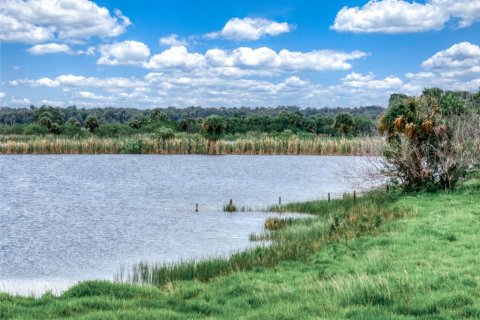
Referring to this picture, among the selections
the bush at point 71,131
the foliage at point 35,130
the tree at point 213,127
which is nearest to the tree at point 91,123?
the bush at point 71,131

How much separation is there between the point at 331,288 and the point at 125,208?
25.8 meters

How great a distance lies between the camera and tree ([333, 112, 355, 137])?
115750mm

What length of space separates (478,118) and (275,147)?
4941 centimetres

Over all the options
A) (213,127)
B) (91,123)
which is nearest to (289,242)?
(213,127)

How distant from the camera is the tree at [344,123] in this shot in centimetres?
11575

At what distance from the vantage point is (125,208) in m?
36.7

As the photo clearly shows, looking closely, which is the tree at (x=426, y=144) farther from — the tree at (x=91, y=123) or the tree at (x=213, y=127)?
the tree at (x=91, y=123)

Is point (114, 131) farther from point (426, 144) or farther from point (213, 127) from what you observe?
point (426, 144)

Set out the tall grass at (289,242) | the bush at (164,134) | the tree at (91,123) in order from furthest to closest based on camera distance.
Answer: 1. the tree at (91,123)
2. the bush at (164,134)
3. the tall grass at (289,242)

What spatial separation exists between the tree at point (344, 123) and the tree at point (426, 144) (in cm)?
8398

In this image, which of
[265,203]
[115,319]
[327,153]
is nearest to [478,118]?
[265,203]

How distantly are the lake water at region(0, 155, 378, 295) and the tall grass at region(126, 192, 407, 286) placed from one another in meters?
1.57

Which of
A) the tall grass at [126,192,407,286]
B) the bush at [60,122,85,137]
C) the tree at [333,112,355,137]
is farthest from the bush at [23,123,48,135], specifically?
the tall grass at [126,192,407,286]

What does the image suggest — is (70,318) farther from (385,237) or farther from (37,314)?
(385,237)
